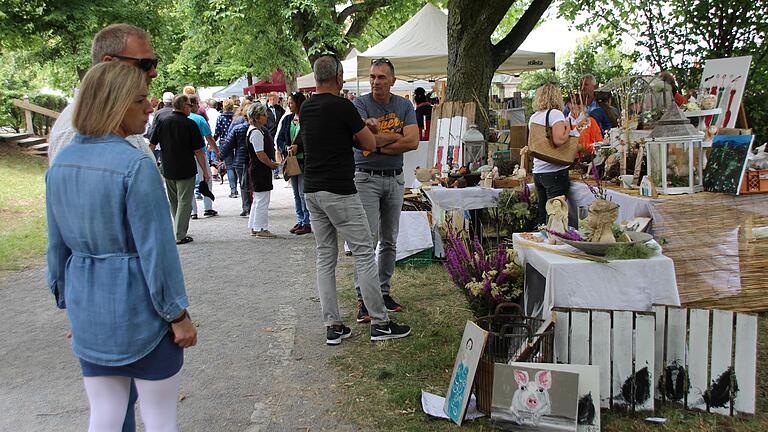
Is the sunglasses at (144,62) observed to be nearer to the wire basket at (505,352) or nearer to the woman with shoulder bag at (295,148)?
the wire basket at (505,352)

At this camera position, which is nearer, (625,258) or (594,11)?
(625,258)

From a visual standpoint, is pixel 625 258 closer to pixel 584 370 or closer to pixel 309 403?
pixel 584 370

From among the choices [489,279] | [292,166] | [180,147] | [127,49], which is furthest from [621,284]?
[180,147]

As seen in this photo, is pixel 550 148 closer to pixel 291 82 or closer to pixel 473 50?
pixel 473 50

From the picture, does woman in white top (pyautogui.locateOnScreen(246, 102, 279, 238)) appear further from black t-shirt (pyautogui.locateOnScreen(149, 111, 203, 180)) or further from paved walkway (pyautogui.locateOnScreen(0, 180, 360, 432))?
paved walkway (pyautogui.locateOnScreen(0, 180, 360, 432))

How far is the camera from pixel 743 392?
3.39 m

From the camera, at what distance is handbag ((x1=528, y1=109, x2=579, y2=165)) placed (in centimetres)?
589

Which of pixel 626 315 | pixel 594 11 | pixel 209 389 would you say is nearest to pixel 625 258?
pixel 626 315

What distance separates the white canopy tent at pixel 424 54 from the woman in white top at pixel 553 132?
4.94 meters

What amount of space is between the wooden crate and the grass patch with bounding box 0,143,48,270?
7215 millimetres

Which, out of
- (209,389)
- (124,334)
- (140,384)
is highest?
(124,334)

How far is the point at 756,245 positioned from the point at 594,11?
814 centimetres

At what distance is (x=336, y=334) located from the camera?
471cm

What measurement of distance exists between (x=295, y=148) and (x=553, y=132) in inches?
160
